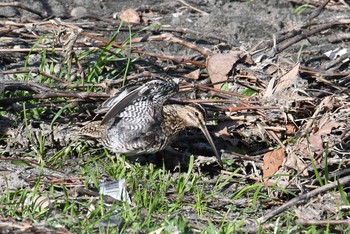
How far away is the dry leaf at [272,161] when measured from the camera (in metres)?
6.75

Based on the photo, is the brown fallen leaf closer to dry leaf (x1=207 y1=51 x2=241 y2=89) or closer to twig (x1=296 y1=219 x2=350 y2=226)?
dry leaf (x1=207 y1=51 x2=241 y2=89)

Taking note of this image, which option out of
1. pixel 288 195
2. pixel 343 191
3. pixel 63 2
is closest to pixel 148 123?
pixel 288 195

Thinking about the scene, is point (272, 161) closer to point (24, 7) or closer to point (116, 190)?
point (116, 190)

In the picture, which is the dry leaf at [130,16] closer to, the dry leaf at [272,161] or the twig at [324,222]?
the dry leaf at [272,161]

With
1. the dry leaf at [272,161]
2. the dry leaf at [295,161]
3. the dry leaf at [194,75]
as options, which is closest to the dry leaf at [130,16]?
the dry leaf at [194,75]

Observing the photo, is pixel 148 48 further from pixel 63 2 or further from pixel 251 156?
pixel 251 156

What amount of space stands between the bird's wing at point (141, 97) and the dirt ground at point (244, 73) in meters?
0.23

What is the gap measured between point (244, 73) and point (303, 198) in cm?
208

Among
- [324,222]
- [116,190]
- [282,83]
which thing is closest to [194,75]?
[282,83]

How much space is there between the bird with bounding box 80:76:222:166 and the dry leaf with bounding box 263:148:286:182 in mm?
352

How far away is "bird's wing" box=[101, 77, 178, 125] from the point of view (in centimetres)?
688

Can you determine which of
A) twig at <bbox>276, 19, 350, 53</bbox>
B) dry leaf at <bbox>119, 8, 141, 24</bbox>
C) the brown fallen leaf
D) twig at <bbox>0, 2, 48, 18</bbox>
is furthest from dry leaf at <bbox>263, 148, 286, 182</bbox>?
twig at <bbox>0, 2, 48, 18</bbox>

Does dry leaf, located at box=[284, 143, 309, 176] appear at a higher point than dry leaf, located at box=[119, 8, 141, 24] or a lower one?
lower

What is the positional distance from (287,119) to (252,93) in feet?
2.34
